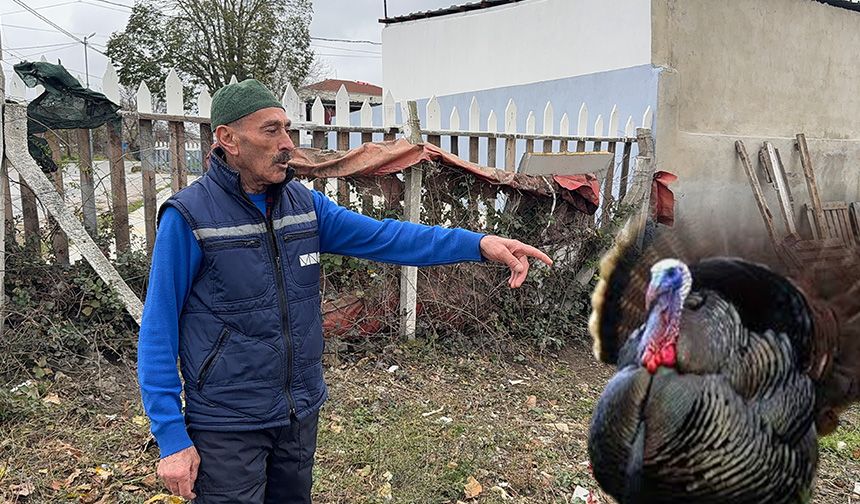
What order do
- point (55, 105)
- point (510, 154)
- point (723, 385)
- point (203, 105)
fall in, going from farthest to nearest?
point (510, 154)
point (203, 105)
point (55, 105)
point (723, 385)

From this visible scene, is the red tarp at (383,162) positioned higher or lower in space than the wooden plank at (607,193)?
higher

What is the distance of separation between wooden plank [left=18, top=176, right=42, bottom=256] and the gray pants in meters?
2.87

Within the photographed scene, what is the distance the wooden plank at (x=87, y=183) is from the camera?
4.19 metres

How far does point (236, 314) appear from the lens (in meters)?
2.02

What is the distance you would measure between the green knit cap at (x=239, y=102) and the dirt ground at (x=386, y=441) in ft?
6.22

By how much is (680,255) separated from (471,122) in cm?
405

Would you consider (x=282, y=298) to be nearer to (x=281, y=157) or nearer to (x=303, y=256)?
(x=303, y=256)

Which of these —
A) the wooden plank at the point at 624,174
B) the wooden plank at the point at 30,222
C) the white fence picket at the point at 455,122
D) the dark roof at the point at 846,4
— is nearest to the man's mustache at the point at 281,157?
the wooden plank at the point at 30,222

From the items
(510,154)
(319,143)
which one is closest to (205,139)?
(319,143)

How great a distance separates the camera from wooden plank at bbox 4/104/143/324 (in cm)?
377

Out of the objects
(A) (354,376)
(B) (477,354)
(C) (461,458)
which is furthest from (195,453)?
(B) (477,354)

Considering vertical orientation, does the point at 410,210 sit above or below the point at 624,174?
below

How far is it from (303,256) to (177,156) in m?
2.54

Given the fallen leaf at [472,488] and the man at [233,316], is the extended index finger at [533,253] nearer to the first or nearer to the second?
the man at [233,316]
